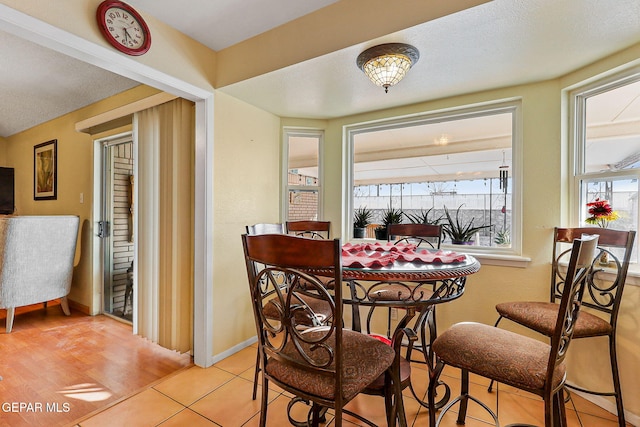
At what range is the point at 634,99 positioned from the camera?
1.74 meters

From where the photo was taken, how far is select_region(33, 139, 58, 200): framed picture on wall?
12.2 feet

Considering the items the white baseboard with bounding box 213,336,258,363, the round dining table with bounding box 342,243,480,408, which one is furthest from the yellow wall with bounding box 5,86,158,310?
the round dining table with bounding box 342,243,480,408

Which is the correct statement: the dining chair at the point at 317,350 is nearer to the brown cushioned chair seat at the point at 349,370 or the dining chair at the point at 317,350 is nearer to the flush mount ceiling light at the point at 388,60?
the brown cushioned chair seat at the point at 349,370

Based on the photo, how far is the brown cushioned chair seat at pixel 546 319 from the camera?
1.53 m

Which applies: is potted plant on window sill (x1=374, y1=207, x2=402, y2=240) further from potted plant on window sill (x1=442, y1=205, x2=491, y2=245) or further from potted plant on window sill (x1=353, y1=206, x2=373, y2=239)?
potted plant on window sill (x1=442, y1=205, x2=491, y2=245)

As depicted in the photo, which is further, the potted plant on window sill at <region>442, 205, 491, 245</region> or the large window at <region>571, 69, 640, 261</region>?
the potted plant on window sill at <region>442, 205, 491, 245</region>

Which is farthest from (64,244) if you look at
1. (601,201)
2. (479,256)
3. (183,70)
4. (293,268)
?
(601,201)

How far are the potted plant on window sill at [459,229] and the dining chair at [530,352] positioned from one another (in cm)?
114

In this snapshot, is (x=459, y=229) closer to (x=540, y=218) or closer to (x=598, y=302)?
(x=540, y=218)

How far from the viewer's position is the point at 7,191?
434 cm

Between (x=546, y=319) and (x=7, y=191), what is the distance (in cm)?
636

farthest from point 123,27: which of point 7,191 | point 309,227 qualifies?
point 7,191

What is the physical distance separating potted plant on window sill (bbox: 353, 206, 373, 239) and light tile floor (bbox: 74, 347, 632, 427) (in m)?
1.30

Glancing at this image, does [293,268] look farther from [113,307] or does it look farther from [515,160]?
[113,307]
